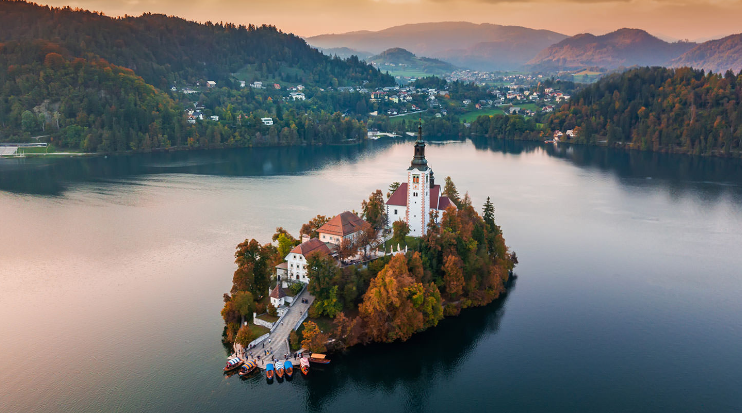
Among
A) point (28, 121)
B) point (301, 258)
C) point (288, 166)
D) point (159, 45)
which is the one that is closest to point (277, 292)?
point (301, 258)

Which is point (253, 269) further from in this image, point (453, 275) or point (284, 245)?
point (453, 275)

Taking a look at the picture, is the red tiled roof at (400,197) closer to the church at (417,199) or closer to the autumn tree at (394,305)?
the church at (417,199)

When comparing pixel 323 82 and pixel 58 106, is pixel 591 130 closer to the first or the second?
pixel 323 82

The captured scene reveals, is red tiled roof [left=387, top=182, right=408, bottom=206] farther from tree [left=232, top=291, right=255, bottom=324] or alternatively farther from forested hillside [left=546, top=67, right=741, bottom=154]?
forested hillside [left=546, top=67, right=741, bottom=154]

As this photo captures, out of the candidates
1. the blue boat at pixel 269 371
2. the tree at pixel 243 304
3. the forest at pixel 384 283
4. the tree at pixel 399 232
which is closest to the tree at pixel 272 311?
the forest at pixel 384 283

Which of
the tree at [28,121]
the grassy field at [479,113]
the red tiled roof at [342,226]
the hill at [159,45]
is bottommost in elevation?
the red tiled roof at [342,226]

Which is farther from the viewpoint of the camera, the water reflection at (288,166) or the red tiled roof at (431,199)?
the water reflection at (288,166)

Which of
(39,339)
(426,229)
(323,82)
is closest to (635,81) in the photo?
(323,82)

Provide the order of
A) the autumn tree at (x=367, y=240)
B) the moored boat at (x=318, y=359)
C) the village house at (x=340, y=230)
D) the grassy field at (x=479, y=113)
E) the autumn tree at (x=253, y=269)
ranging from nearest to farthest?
the moored boat at (x=318, y=359)
the autumn tree at (x=253, y=269)
the autumn tree at (x=367, y=240)
the village house at (x=340, y=230)
the grassy field at (x=479, y=113)

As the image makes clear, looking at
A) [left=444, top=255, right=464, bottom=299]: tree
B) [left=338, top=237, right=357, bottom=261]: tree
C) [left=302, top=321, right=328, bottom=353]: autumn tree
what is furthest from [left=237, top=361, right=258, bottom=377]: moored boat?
[left=444, top=255, right=464, bottom=299]: tree
